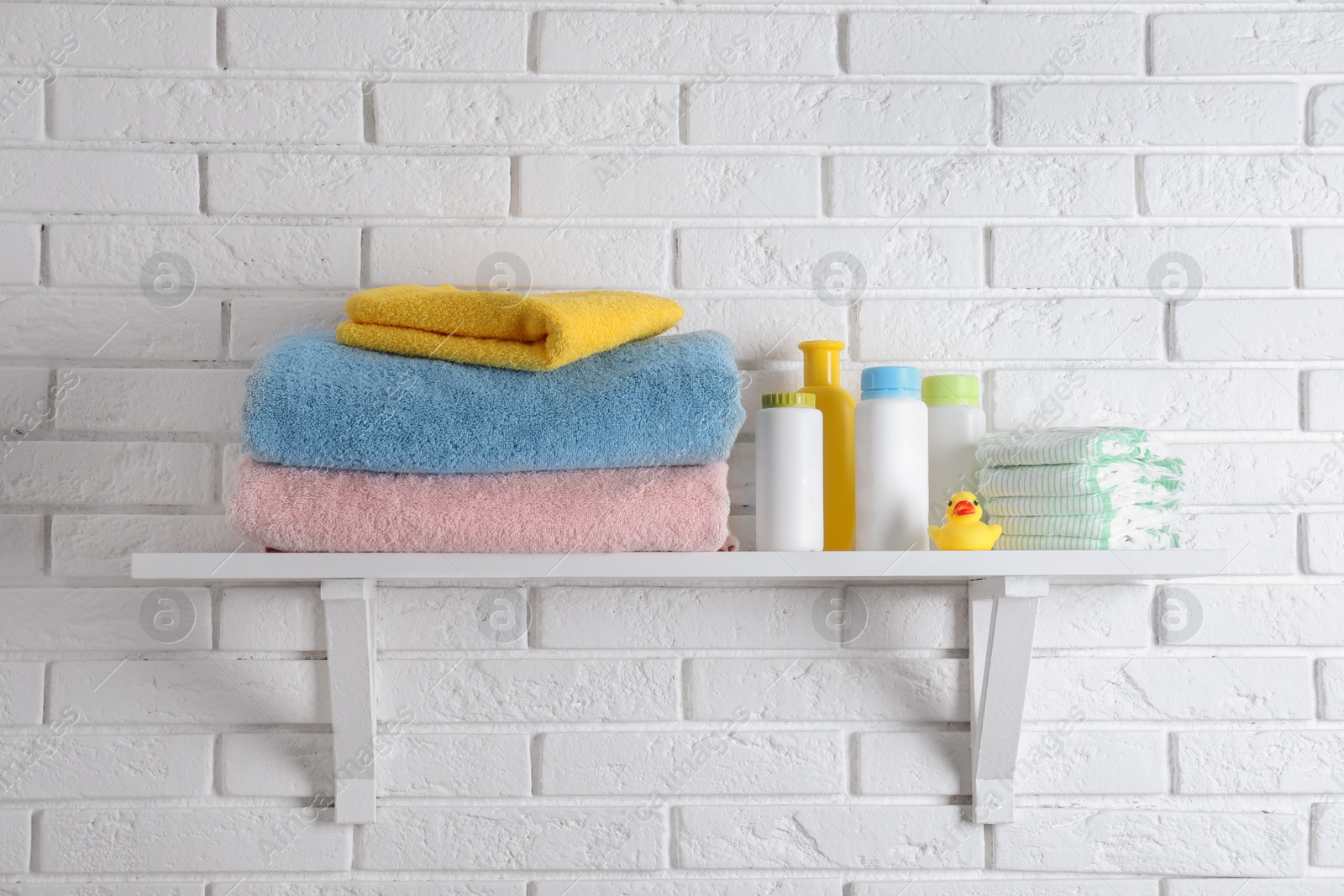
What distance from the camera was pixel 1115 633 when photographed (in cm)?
88

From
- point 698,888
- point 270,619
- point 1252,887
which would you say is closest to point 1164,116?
point 1252,887

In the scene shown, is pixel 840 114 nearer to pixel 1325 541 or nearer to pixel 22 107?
pixel 1325 541

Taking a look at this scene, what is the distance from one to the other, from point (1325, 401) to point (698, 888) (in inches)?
27.6

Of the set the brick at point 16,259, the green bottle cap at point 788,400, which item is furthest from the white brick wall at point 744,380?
the green bottle cap at point 788,400

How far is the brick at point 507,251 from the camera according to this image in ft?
2.86

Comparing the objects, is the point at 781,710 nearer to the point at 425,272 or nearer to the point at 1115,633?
the point at 1115,633

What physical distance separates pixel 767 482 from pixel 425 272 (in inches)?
14.3

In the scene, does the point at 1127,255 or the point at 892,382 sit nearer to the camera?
the point at 892,382

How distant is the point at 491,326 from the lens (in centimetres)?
71

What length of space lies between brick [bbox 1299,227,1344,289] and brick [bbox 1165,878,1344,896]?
52cm

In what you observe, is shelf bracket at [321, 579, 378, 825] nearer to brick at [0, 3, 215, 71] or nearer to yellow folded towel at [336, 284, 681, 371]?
yellow folded towel at [336, 284, 681, 371]

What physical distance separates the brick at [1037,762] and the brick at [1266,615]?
110mm

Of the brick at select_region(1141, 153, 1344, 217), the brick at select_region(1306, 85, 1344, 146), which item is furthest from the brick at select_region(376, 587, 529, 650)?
the brick at select_region(1306, 85, 1344, 146)

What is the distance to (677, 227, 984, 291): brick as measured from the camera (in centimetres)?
88
